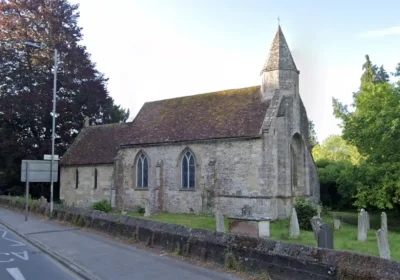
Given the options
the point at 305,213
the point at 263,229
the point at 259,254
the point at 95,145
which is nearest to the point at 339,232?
the point at 305,213

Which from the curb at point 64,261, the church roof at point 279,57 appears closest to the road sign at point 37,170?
the curb at point 64,261

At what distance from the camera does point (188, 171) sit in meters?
26.5

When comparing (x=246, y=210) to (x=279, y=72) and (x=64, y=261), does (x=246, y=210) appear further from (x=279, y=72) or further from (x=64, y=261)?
(x=64, y=261)

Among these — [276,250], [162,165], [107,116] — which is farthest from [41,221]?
[107,116]

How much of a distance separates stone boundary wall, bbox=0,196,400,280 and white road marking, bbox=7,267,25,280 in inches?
160

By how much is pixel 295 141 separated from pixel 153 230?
15.9 metres

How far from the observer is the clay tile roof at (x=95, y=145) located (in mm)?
32031

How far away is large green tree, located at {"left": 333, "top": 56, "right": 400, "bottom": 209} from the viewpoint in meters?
20.2

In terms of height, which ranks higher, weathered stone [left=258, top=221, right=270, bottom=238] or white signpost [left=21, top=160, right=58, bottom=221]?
white signpost [left=21, top=160, right=58, bottom=221]

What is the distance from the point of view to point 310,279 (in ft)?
24.2

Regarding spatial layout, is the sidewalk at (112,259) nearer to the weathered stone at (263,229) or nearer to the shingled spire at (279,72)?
the weathered stone at (263,229)

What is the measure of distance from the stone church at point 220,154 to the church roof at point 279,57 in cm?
7

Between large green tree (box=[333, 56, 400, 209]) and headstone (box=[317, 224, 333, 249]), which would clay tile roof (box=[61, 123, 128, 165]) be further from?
headstone (box=[317, 224, 333, 249])

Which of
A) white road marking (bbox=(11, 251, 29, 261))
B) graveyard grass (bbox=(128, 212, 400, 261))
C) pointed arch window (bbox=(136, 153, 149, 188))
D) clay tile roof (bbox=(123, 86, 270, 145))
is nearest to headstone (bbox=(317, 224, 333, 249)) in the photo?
graveyard grass (bbox=(128, 212, 400, 261))
